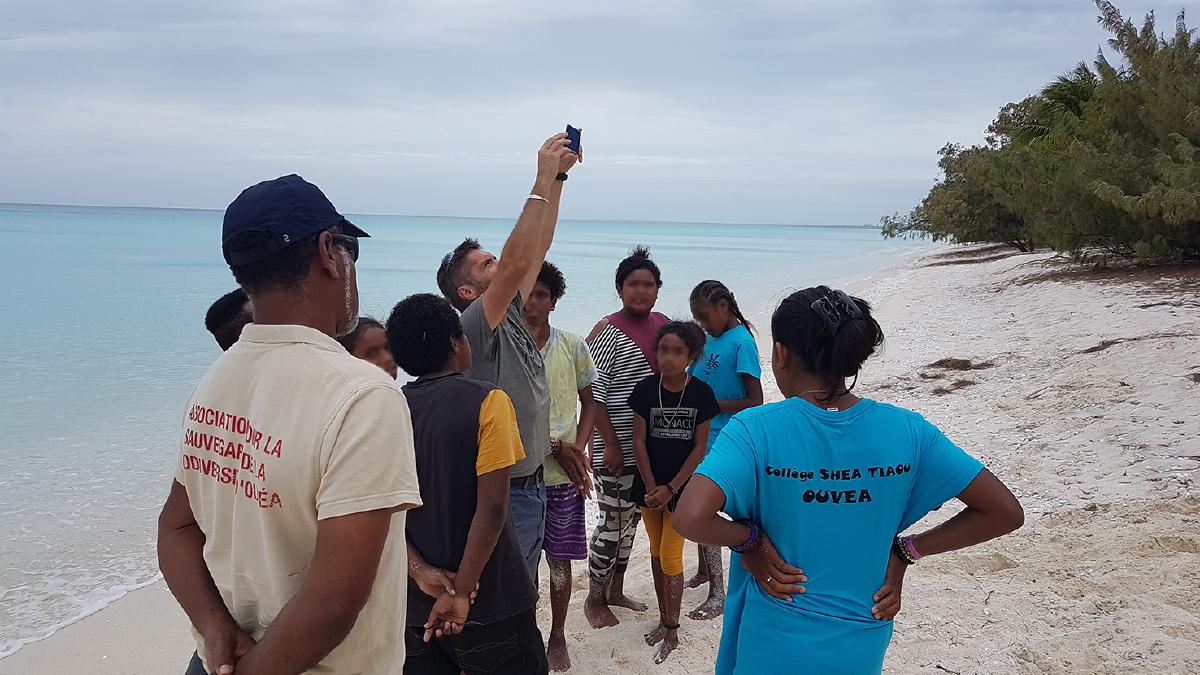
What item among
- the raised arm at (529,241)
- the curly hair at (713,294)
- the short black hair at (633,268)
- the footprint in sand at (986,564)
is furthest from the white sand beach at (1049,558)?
the short black hair at (633,268)

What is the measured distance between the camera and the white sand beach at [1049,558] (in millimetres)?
3984

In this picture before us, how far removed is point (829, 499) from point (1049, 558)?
3.32m

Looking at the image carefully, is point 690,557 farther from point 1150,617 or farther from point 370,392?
point 370,392

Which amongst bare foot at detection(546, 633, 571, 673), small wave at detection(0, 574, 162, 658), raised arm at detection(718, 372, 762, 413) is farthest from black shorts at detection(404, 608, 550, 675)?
small wave at detection(0, 574, 162, 658)

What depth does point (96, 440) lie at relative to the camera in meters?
10.4

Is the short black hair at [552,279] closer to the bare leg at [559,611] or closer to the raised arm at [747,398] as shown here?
the raised arm at [747,398]

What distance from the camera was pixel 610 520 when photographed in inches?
182

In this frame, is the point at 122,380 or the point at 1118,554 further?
the point at 122,380

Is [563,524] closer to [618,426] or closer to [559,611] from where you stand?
[559,611]

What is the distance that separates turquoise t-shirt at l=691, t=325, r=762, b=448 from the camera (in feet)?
15.8

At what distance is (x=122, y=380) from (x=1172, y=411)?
14.3 meters

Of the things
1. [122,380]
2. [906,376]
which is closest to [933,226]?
[906,376]

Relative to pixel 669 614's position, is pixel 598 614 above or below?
below

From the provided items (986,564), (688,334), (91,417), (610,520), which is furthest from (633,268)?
(91,417)
